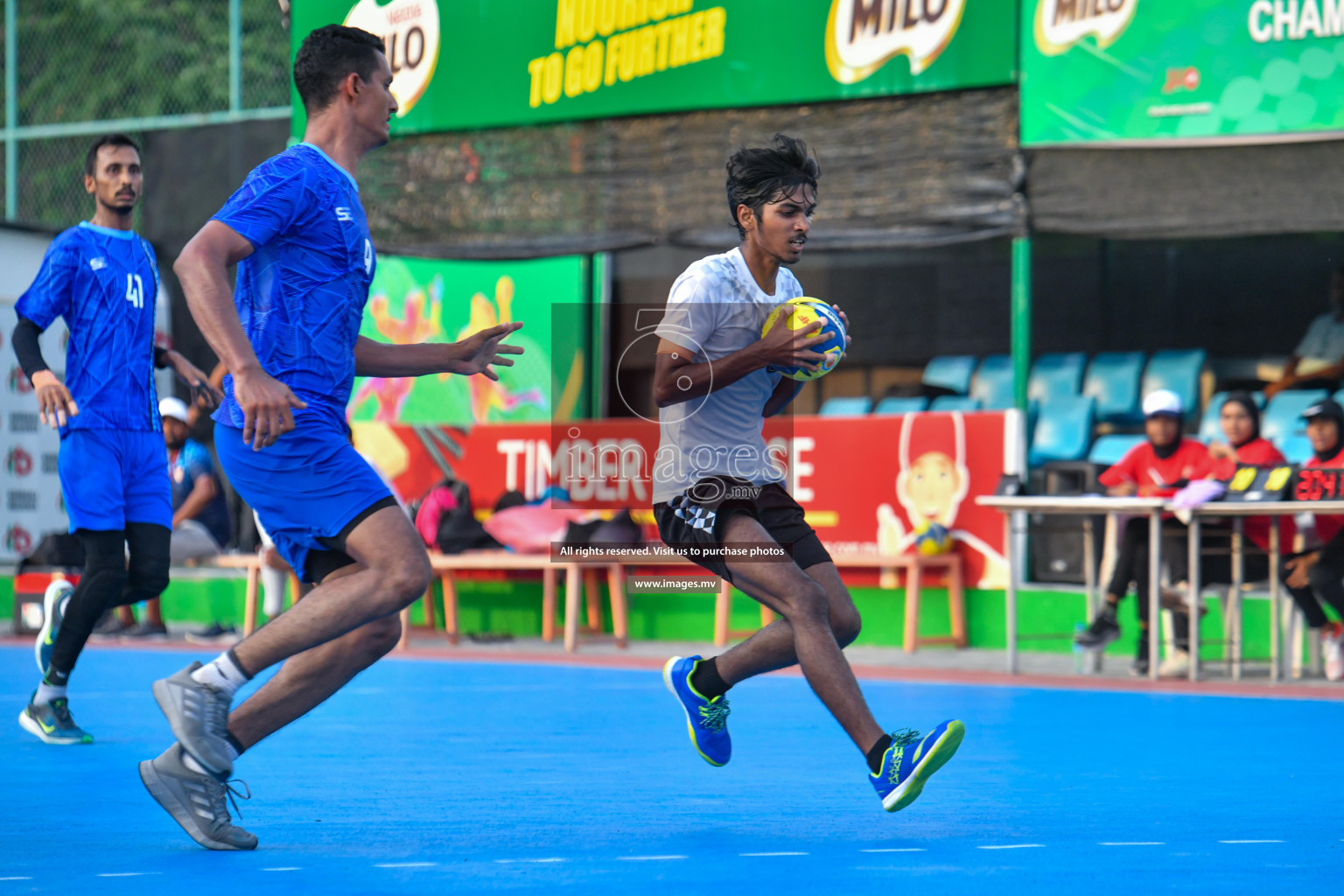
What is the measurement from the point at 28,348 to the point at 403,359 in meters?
2.90

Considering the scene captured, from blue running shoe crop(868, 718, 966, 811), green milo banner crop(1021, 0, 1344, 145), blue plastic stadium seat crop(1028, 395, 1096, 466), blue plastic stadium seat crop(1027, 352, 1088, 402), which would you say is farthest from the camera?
blue plastic stadium seat crop(1027, 352, 1088, 402)

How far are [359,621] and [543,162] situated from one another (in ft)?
35.5

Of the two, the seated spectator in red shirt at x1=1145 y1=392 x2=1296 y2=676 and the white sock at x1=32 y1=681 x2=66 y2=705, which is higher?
the seated spectator in red shirt at x1=1145 y1=392 x2=1296 y2=676

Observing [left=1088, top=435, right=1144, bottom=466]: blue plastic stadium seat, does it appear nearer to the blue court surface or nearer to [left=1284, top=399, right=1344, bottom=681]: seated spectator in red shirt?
[left=1284, top=399, right=1344, bottom=681]: seated spectator in red shirt

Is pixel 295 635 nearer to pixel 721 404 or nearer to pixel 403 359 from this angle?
pixel 403 359

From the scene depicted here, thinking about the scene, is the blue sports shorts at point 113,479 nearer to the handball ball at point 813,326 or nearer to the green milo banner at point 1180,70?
the handball ball at point 813,326

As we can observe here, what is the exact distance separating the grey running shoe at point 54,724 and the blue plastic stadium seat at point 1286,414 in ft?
28.8

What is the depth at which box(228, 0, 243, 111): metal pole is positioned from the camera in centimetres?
1667

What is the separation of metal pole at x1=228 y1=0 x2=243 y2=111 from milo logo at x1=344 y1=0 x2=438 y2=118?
4.16 ft

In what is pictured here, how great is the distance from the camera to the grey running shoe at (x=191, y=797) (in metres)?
4.89

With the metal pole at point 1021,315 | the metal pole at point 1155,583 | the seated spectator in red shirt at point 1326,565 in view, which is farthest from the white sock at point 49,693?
the metal pole at point 1021,315

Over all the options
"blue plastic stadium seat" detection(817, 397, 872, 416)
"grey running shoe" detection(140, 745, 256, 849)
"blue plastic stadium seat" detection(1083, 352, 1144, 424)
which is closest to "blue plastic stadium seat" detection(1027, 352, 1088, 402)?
"blue plastic stadium seat" detection(1083, 352, 1144, 424)

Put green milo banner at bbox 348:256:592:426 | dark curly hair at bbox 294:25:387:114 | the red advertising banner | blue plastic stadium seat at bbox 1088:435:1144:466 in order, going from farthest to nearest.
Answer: green milo banner at bbox 348:256:592:426, blue plastic stadium seat at bbox 1088:435:1144:466, the red advertising banner, dark curly hair at bbox 294:25:387:114

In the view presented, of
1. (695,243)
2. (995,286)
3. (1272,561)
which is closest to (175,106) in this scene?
(695,243)
